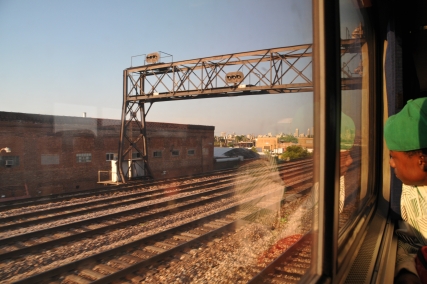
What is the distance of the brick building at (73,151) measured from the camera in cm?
371

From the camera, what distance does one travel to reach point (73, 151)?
693 centimetres

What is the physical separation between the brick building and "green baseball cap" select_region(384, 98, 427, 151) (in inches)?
89.9

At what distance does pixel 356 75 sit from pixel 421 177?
1.05 metres

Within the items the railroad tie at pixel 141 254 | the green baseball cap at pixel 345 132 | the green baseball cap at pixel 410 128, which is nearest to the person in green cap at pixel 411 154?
the green baseball cap at pixel 410 128

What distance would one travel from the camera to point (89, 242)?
190 inches

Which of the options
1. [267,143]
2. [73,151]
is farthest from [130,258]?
[73,151]

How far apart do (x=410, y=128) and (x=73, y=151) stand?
22.2 ft

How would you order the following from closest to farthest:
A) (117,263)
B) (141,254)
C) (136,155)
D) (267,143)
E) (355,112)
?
(355,112) → (267,143) → (117,263) → (141,254) → (136,155)

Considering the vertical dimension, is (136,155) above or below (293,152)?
below

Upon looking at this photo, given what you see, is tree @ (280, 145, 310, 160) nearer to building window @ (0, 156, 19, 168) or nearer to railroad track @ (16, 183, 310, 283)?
railroad track @ (16, 183, 310, 283)

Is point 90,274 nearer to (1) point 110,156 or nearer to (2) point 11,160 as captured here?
(2) point 11,160

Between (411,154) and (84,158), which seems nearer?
(411,154)

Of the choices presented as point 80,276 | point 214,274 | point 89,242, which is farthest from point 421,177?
point 89,242

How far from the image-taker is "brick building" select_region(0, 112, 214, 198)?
3.71 meters
